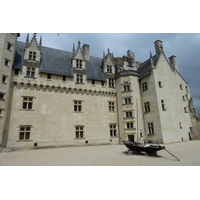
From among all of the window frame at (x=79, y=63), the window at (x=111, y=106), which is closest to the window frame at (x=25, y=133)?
the window frame at (x=79, y=63)

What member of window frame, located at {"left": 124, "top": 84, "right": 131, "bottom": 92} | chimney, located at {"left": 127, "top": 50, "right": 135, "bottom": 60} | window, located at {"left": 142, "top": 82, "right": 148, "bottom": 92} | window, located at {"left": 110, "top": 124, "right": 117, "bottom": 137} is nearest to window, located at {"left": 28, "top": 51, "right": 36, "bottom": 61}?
window frame, located at {"left": 124, "top": 84, "right": 131, "bottom": 92}

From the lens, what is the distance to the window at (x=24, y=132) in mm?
17641

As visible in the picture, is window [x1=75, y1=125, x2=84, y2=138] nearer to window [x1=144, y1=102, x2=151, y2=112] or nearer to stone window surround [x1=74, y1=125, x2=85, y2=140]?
stone window surround [x1=74, y1=125, x2=85, y2=140]

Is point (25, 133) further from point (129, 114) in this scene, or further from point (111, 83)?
point (111, 83)

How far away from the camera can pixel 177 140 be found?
21172mm

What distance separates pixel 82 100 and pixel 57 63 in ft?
25.3

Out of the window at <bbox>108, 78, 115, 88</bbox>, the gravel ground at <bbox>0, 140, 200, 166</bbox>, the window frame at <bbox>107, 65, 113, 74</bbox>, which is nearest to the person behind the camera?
the gravel ground at <bbox>0, 140, 200, 166</bbox>

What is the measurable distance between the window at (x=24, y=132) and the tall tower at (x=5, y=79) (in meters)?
1.62

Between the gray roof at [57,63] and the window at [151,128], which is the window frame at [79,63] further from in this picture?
the window at [151,128]

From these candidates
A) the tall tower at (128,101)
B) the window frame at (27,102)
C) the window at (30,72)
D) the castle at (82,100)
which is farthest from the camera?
the tall tower at (128,101)

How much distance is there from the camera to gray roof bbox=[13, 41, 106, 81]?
69.0 ft

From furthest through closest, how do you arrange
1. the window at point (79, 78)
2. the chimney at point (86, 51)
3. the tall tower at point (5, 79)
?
the chimney at point (86, 51)
the window at point (79, 78)
the tall tower at point (5, 79)

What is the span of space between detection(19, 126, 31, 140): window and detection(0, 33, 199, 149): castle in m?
0.11

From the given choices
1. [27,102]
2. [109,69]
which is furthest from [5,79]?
A: [109,69]
